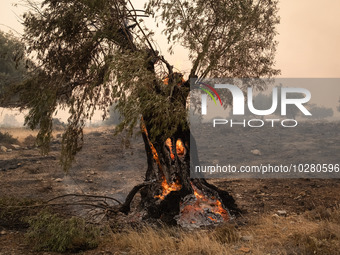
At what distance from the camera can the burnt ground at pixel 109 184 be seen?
47.0 feet

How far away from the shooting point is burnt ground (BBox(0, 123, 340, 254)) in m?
14.3

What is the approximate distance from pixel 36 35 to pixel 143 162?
13.1 meters

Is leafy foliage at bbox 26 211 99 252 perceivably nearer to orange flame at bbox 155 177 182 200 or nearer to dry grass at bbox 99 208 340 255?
dry grass at bbox 99 208 340 255

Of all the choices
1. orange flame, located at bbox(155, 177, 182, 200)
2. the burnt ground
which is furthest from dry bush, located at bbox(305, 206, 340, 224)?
orange flame, located at bbox(155, 177, 182, 200)

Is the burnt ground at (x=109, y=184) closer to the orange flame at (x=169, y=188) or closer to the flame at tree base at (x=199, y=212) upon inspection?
the flame at tree base at (x=199, y=212)

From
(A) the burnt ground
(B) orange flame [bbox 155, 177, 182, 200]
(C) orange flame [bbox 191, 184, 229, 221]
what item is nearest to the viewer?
(B) orange flame [bbox 155, 177, 182, 200]

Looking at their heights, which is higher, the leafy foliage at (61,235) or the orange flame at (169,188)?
the orange flame at (169,188)

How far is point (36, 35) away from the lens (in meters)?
12.4

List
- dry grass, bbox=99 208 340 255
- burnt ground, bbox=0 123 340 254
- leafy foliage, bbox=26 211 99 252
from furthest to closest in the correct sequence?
burnt ground, bbox=0 123 340 254 → leafy foliage, bbox=26 211 99 252 → dry grass, bbox=99 208 340 255

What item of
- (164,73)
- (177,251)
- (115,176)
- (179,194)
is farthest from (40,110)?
(115,176)

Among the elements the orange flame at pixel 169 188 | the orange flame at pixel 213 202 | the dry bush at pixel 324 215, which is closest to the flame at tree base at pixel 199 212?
the orange flame at pixel 213 202

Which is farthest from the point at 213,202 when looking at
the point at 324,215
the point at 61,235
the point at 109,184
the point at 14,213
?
the point at 109,184

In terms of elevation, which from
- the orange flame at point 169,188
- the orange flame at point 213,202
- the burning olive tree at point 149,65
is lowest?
the orange flame at point 213,202

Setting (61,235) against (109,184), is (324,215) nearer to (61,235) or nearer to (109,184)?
(61,235)
